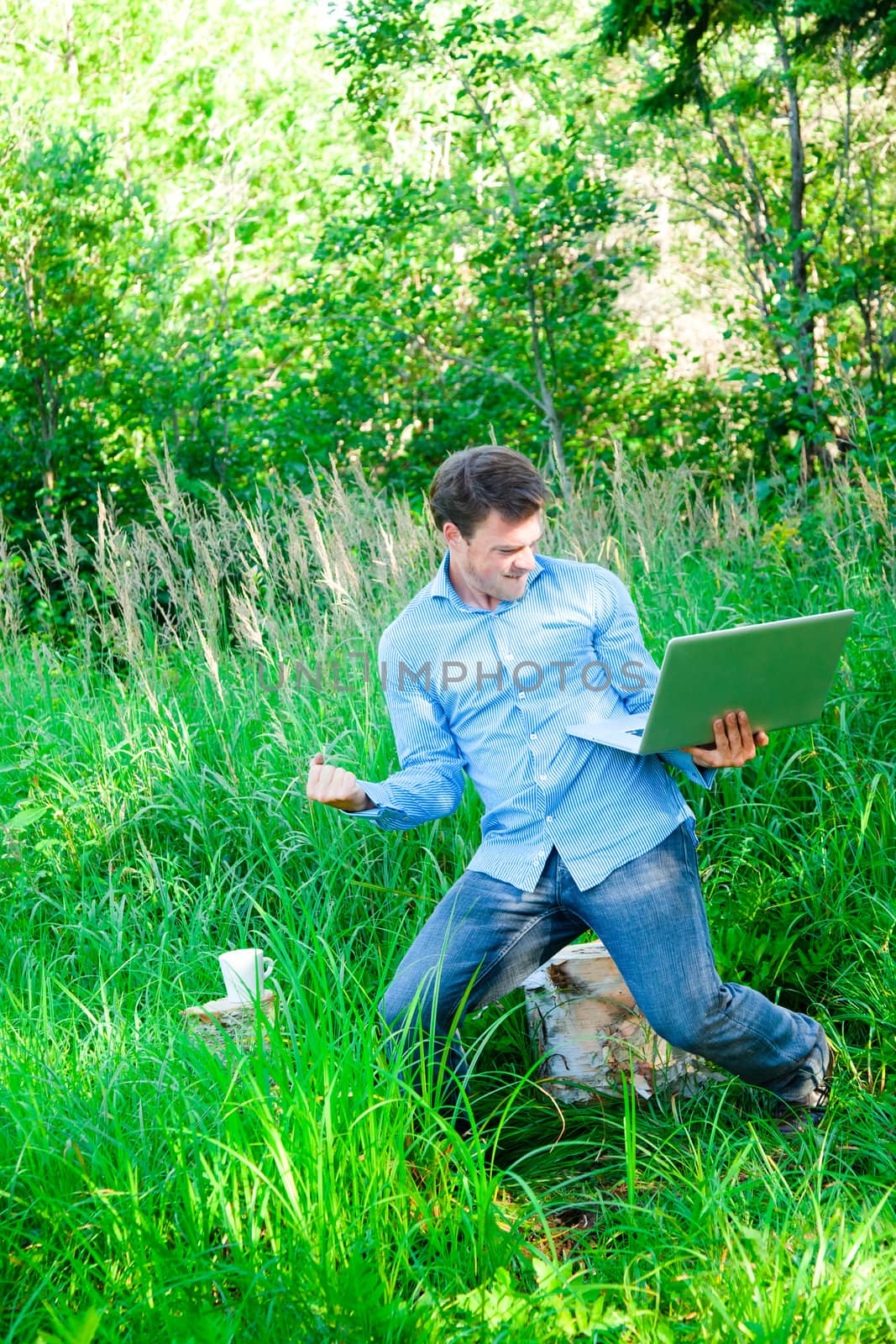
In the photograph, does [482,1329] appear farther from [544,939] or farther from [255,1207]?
[544,939]

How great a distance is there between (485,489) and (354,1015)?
102 cm

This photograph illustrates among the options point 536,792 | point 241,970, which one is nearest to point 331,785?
point 536,792

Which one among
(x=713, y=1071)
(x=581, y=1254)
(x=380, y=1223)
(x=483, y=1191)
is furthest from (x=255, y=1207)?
(x=713, y=1071)

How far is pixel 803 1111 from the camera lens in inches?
92.2

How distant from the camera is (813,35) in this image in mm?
5453

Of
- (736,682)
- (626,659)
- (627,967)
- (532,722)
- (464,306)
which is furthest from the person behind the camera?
(464,306)

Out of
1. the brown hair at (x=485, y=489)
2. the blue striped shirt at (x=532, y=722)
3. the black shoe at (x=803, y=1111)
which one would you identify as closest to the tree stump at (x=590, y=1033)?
the black shoe at (x=803, y=1111)

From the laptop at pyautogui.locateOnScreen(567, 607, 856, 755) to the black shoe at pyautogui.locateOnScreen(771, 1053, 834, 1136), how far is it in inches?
29.4

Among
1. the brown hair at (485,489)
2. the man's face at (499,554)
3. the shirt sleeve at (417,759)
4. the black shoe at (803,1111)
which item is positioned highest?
the brown hair at (485,489)

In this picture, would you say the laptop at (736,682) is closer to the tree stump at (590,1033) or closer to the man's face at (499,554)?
the man's face at (499,554)

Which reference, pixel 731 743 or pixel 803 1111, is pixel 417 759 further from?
pixel 803 1111

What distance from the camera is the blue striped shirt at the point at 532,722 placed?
2.26 meters

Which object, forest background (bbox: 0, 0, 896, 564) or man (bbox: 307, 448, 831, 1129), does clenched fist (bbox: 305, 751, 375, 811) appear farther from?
forest background (bbox: 0, 0, 896, 564)

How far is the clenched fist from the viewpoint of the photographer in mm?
2219
